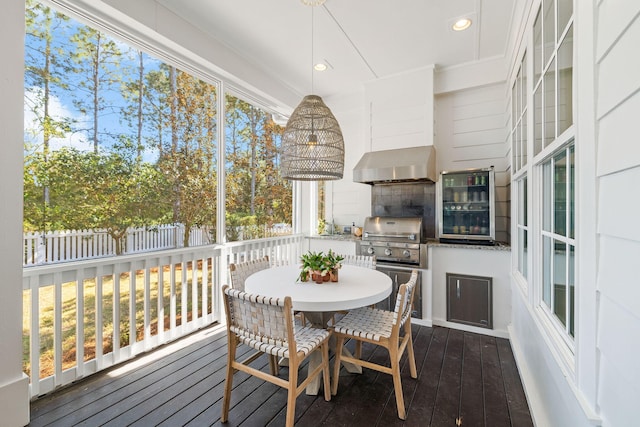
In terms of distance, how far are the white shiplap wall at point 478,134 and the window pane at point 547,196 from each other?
1.67m

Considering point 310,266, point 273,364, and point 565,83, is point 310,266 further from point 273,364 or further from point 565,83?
point 565,83

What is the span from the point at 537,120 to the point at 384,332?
1694mm

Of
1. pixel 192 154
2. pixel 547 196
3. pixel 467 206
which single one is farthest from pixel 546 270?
pixel 192 154

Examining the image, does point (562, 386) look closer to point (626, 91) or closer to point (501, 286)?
point (626, 91)

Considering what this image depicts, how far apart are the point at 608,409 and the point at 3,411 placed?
283cm

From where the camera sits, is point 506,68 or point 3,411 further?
point 506,68

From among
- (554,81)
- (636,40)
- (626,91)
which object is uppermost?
(554,81)

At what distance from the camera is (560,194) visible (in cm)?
147

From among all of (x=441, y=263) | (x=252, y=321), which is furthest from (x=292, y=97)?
(x=252, y=321)

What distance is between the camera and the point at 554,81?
1.47 meters

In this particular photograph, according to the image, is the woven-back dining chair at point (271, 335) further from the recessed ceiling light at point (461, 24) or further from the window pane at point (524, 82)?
the recessed ceiling light at point (461, 24)

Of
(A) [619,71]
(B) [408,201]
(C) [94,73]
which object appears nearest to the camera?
(A) [619,71]

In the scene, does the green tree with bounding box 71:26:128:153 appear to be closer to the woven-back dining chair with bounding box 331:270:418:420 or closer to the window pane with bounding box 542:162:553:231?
the woven-back dining chair with bounding box 331:270:418:420

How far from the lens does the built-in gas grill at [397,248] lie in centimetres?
324
